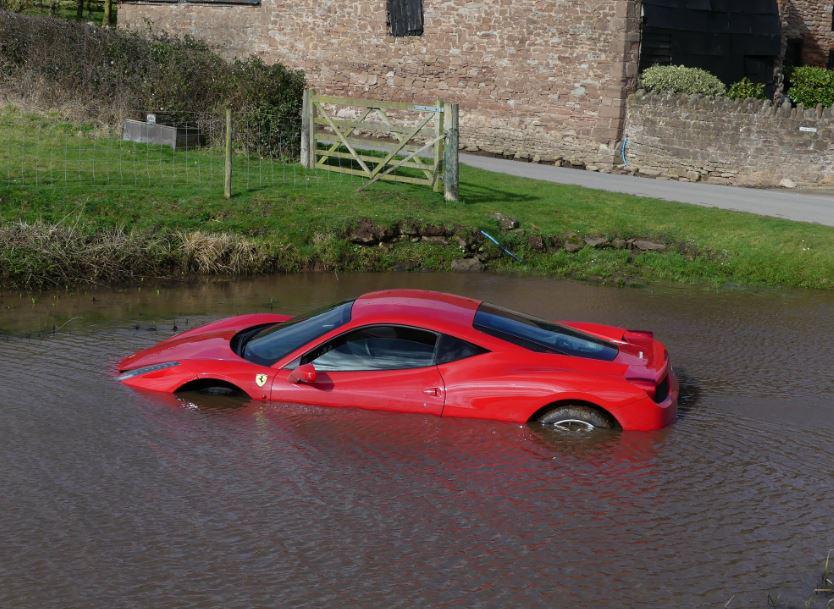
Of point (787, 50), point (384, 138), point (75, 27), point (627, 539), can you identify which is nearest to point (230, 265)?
point (627, 539)

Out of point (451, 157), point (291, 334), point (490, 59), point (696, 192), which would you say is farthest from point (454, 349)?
point (490, 59)

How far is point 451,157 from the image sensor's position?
19641 mm

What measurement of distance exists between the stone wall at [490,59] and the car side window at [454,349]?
1922 centimetres

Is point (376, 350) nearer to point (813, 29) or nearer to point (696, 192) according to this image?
point (696, 192)

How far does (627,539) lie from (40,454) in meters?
4.71

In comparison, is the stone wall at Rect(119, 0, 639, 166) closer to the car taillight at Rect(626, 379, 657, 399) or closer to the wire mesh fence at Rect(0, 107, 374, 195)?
the wire mesh fence at Rect(0, 107, 374, 195)

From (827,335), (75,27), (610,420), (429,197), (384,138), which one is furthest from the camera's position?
(384,138)

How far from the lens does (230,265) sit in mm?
16344

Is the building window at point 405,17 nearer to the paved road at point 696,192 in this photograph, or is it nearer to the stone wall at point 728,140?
the paved road at point 696,192

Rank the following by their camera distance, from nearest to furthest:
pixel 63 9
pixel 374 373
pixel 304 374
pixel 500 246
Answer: pixel 304 374 < pixel 374 373 < pixel 500 246 < pixel 63 9

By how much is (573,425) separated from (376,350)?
1.87 meters

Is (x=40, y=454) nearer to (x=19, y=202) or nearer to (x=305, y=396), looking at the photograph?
(x=305, y=396)

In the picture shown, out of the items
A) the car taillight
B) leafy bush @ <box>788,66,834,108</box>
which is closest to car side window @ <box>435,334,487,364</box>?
the car taillight

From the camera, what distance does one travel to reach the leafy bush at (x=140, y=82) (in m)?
22.8
